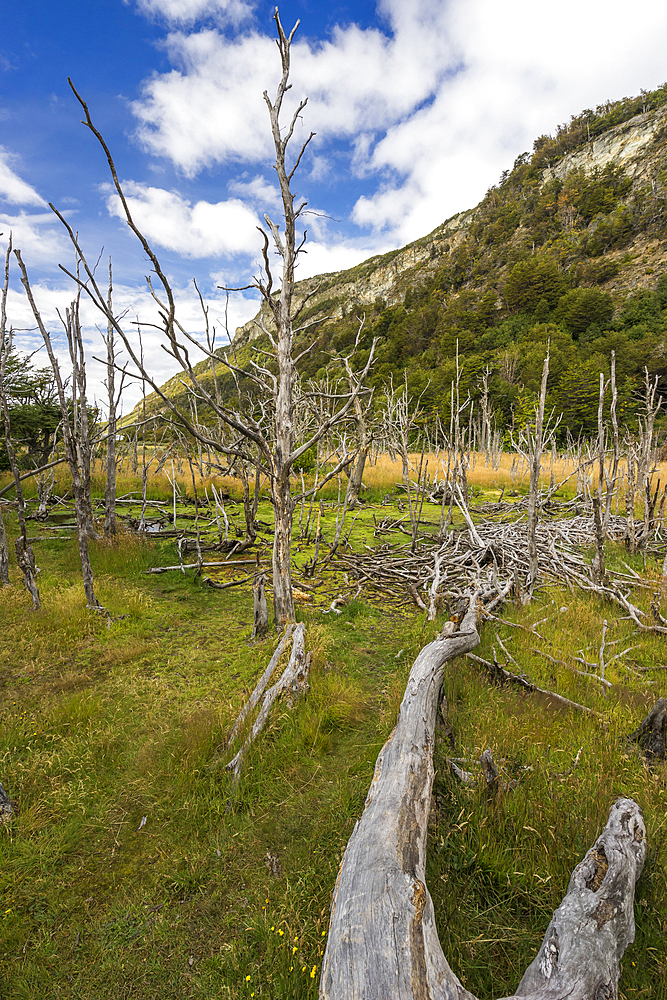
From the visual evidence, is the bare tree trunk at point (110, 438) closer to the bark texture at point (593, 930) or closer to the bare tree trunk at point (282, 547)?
the bare tree trunk at point (282, 547)

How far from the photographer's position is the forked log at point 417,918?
4.11 feet

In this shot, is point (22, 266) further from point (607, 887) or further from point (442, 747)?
point (607, 887)

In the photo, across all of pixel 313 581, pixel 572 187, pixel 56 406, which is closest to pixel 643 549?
pixel 313 581

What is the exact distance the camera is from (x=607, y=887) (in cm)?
167

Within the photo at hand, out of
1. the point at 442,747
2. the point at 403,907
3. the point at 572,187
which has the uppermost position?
the point at 572,187

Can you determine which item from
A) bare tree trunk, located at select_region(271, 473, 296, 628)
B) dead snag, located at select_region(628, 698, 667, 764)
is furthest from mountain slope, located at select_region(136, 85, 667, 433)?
dead snag, located at select_region(628, 698, 667, 764)

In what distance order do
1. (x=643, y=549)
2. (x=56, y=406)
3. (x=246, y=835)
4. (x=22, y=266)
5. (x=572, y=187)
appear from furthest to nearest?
(x=572, y=187) < (x=56, y=406) < (x=643, y=549) < (x=22, y=266) < (x=246, y=835)

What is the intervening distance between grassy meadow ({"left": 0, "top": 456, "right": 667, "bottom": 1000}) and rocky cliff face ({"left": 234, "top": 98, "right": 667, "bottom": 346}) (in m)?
4.18

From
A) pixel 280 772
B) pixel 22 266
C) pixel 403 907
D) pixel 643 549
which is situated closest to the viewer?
pixel 403 907

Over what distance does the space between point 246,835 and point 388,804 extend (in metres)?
1.04

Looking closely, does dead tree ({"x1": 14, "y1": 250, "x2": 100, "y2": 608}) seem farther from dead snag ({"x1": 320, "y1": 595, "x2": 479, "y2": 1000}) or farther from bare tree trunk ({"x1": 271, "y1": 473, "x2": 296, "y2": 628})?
dead snag ({"x1": 320, "y1": 595, "x2": 479, "y2": 1000})

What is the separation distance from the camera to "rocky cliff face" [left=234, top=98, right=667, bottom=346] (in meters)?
54.2

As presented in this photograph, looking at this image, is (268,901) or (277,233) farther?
(277,233)

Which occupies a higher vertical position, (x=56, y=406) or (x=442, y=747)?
(x=56, y=406)
